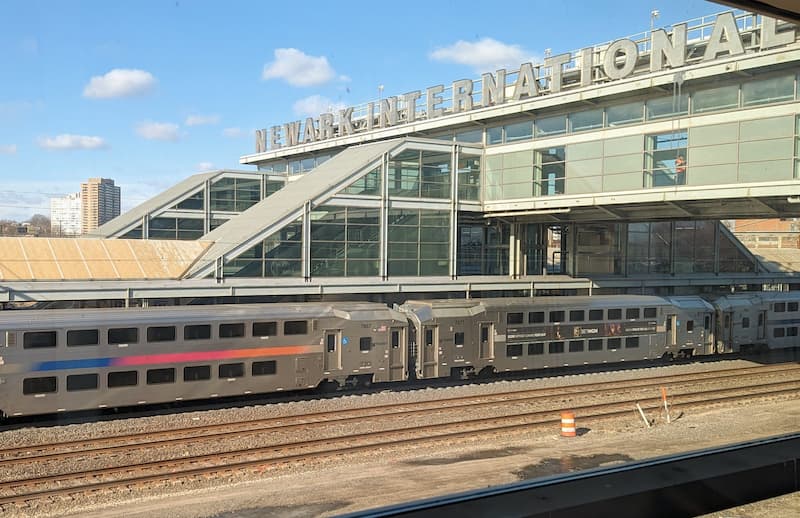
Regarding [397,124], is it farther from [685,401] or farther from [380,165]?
[685,401]

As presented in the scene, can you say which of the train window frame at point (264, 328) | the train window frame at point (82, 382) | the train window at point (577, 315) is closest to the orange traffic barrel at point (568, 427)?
the train window frame at point (264, 328)

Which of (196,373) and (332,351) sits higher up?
(332,351)

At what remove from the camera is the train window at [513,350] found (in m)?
29.0

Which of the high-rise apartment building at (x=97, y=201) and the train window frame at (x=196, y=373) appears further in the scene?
the high-rise apartment building at (x=97, y=201)

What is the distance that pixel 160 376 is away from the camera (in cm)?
2181

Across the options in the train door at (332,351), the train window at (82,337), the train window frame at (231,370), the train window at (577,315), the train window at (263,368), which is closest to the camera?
the train window at (82,337)

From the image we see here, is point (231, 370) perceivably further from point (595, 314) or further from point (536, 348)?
point (595, 314)

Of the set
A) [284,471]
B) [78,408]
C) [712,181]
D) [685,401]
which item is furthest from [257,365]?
[712,181]

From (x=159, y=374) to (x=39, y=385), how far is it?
3.45 meters

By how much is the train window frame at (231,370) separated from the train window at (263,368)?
1.28ft

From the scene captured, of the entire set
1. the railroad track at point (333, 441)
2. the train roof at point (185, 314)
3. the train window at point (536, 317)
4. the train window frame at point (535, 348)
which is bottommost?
the railroad track at point (333, 441)

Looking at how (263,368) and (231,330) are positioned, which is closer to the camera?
(231,330)

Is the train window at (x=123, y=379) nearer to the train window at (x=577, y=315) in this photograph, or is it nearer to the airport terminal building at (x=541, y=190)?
the airport terminal building at (x=541, y=190)

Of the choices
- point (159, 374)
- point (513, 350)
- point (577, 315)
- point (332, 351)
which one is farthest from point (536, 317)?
point (159, 374)
